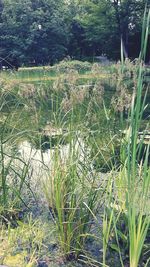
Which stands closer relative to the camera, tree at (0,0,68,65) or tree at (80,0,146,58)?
tree at (80,0,146,58)

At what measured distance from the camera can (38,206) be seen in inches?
92.9

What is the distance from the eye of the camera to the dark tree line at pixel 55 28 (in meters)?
21.1

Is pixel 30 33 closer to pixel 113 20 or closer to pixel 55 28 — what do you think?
pixel 55 28

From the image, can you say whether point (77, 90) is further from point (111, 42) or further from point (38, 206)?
point (111, 42)

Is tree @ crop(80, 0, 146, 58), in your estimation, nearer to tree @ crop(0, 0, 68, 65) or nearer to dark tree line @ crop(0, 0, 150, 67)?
dark tree line @ crop(0, 0, 150, 67)

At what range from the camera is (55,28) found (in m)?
22.0

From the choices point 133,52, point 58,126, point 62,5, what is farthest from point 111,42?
point 58,126

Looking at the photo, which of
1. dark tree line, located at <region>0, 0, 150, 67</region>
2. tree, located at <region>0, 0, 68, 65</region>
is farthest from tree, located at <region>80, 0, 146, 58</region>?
tree, located at <region>0, 0, 68, 65</region>

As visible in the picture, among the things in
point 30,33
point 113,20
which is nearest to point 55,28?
point 30,33

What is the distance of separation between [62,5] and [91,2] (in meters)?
3.10

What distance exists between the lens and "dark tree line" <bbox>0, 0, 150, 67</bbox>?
21077mm

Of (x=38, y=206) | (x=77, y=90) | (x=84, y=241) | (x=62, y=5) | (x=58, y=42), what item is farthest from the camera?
(x=62, y=5)

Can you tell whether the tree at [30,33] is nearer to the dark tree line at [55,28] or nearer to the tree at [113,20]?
the dark tree line at [55,28]

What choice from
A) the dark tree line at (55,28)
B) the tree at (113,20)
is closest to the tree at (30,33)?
the dark tree line at (55,28)
